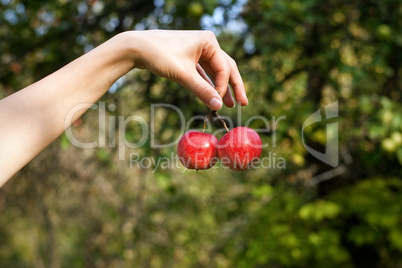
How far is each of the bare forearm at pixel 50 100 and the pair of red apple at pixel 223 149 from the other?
42 cm

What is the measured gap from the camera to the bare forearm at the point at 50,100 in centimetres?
88

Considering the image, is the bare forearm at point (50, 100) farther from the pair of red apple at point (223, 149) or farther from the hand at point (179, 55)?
the pair of red apple at point (223, 149)

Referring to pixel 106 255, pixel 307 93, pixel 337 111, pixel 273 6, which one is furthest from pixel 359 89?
pixel 106 255

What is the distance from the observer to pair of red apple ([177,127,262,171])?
4.09 feet

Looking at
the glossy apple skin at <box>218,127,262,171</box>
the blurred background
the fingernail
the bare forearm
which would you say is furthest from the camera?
the blurred background

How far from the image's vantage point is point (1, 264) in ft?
26.1

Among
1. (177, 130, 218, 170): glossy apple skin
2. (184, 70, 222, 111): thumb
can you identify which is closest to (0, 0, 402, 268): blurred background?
(177, 130, 218, 170): glossy apple skin

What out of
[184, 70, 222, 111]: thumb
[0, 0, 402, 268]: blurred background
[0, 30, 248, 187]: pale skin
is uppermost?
[0, 30, 248, 187]: pale skin

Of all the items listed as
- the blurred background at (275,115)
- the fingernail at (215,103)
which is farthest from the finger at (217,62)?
the blurred background at (275,115)

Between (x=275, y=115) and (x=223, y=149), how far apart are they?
5.55 ft

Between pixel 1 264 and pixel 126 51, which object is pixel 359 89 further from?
pixel 1 264

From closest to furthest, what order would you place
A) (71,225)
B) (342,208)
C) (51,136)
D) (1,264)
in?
(51,136), (342,208), (71,225), (1,264)

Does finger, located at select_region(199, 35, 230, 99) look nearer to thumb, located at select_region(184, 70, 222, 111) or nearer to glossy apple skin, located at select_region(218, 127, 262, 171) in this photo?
thumb, located at select_region(184, 70, 222, 111)

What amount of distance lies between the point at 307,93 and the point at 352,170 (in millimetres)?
894
